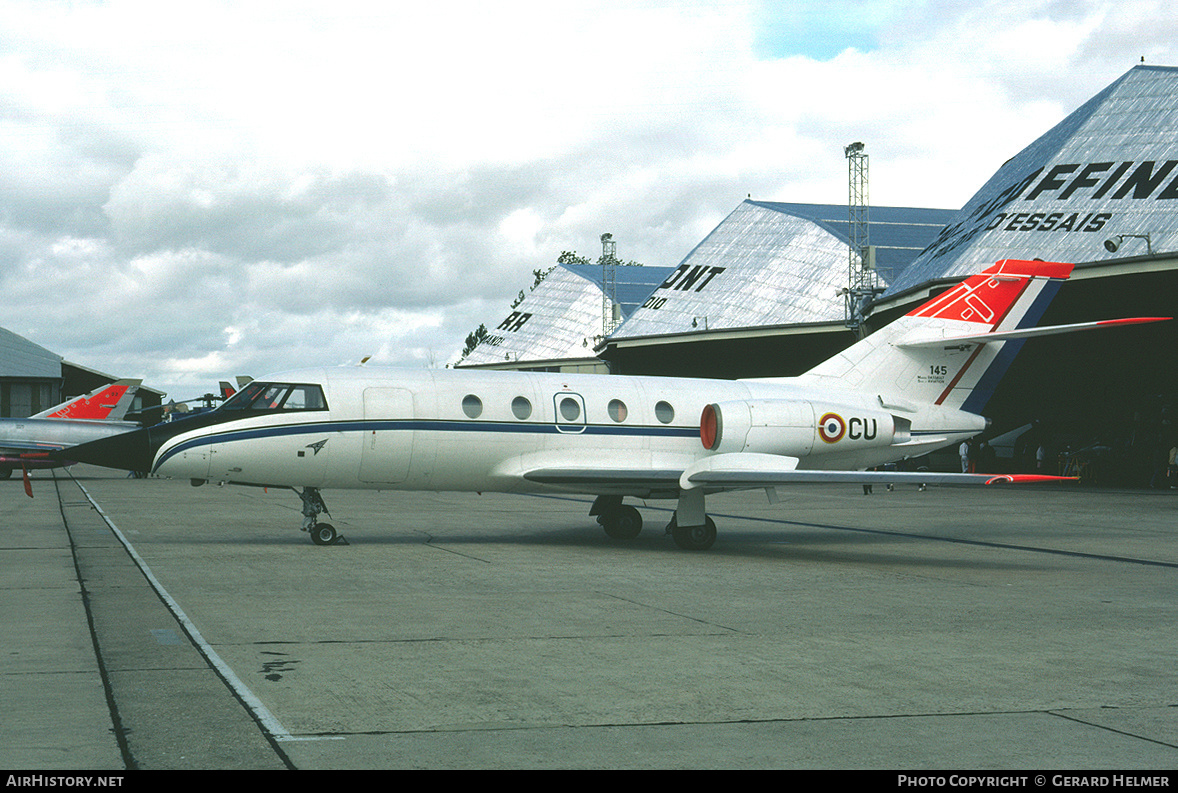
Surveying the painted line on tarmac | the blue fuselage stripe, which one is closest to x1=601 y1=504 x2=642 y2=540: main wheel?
the blue fuselage stripe

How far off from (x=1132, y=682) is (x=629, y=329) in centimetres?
6237

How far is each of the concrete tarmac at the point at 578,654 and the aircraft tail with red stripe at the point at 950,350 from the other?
337 cm

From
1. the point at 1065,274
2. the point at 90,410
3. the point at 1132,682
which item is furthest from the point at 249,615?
the point at 90,410

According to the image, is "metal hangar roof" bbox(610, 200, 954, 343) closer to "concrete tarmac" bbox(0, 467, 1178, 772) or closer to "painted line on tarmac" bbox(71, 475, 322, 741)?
"concrete tarmac" bbox(0, 467, 1178, 772)

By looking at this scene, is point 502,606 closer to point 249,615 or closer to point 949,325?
point 249,615

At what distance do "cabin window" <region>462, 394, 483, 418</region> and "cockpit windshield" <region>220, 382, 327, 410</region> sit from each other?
217 centimetres

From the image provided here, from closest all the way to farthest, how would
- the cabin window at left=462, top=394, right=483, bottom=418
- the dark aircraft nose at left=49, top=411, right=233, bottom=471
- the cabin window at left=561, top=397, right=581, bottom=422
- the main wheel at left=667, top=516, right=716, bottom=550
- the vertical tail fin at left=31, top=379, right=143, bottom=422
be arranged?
the dark aircraft nose at left=49, top=411, right=233, bottom=471 < the main wheel at left=667, top=516, right=716, bottom=550 < the cabin window at left=462, top=394, right=483, bottom=418 < the cabin window at left=561, top=397, right=581, bottom=422 < the vertical tail fin at left=31, top=379, right=143, bottom=422

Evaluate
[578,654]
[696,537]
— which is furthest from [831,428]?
[578,654]

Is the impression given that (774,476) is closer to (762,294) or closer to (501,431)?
(501,431)

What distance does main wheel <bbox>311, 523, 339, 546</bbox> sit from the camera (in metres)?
16.3

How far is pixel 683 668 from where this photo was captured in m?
7.89

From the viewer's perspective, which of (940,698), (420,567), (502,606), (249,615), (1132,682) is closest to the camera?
(940,698)

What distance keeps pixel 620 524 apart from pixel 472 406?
357 centimetres

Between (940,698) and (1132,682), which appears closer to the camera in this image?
(940,698)
